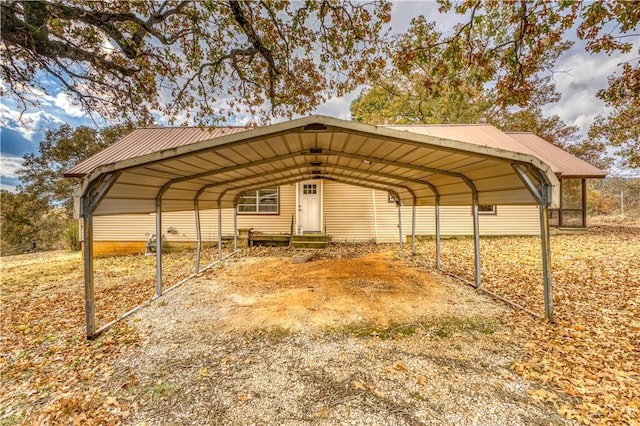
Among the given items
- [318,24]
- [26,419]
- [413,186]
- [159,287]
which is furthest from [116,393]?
[318,24]

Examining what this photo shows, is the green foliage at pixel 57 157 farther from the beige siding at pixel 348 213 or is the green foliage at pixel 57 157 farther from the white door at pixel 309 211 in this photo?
the beige siding at pixel 348 213

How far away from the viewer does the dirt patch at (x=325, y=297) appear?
3.96 meters

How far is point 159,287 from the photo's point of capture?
16.7ft

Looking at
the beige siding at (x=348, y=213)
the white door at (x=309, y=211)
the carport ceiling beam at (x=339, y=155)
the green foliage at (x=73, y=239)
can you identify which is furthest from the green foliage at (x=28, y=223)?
the beige siding at (x=348, y=213)

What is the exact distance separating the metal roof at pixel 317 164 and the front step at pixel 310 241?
372cm

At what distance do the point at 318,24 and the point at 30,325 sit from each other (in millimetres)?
8453

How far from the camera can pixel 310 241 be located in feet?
32.3

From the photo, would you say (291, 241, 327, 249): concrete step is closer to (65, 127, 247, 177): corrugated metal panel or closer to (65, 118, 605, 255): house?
(65, 118, 605, 255): house

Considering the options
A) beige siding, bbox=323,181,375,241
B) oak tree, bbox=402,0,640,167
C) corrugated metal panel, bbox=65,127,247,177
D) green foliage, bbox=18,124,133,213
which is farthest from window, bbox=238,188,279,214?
green foliage, bbox=18,124,133,213

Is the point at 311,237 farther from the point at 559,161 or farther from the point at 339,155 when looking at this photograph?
the point at 559,161

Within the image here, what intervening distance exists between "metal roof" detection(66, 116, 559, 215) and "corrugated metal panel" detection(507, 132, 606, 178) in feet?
22.7

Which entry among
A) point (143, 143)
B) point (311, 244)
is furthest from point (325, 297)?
point (143, 143)

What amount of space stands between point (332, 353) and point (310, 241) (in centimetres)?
687

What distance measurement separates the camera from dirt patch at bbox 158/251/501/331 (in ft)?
13.0
